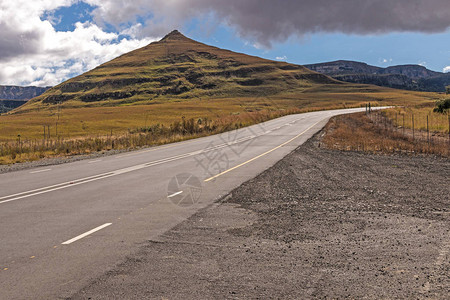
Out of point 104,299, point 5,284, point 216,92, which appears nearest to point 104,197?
point 5,284

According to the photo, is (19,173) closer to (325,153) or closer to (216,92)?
(325,153)

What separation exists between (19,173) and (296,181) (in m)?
11.0

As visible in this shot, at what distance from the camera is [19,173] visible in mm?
15547

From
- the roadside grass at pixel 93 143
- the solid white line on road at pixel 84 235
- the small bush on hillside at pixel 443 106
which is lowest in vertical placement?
the solid white line on road at pixel 84 235

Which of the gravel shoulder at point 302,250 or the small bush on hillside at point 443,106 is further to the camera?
the small bush on hillside at point 443,106

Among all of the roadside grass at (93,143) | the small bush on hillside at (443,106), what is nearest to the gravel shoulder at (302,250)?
the roadside grass at (93,143)

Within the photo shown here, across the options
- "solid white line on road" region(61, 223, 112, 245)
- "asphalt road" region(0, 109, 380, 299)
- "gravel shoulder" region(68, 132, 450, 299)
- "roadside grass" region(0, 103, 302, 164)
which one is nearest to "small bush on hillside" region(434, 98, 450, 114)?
"roadside grass" region(0, 103, 302, 164)

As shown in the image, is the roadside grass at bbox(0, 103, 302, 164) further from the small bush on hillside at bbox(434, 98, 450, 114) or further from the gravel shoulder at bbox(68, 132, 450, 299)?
the small bush on hillside at bbox(434, 98, 450, 114)

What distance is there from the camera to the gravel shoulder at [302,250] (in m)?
4.21

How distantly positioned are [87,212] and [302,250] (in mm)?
4833

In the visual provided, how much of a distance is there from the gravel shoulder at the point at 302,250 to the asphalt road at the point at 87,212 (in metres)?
0.47

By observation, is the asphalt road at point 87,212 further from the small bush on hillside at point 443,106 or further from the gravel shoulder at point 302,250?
the small bush on hillside at point 443,106

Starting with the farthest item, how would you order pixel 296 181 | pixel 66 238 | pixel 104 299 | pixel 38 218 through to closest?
pixel 296 181 → pixel 38 218 → pixel 66 238 → pixel 104 299

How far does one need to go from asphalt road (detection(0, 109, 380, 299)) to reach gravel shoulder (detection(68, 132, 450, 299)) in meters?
0.47
